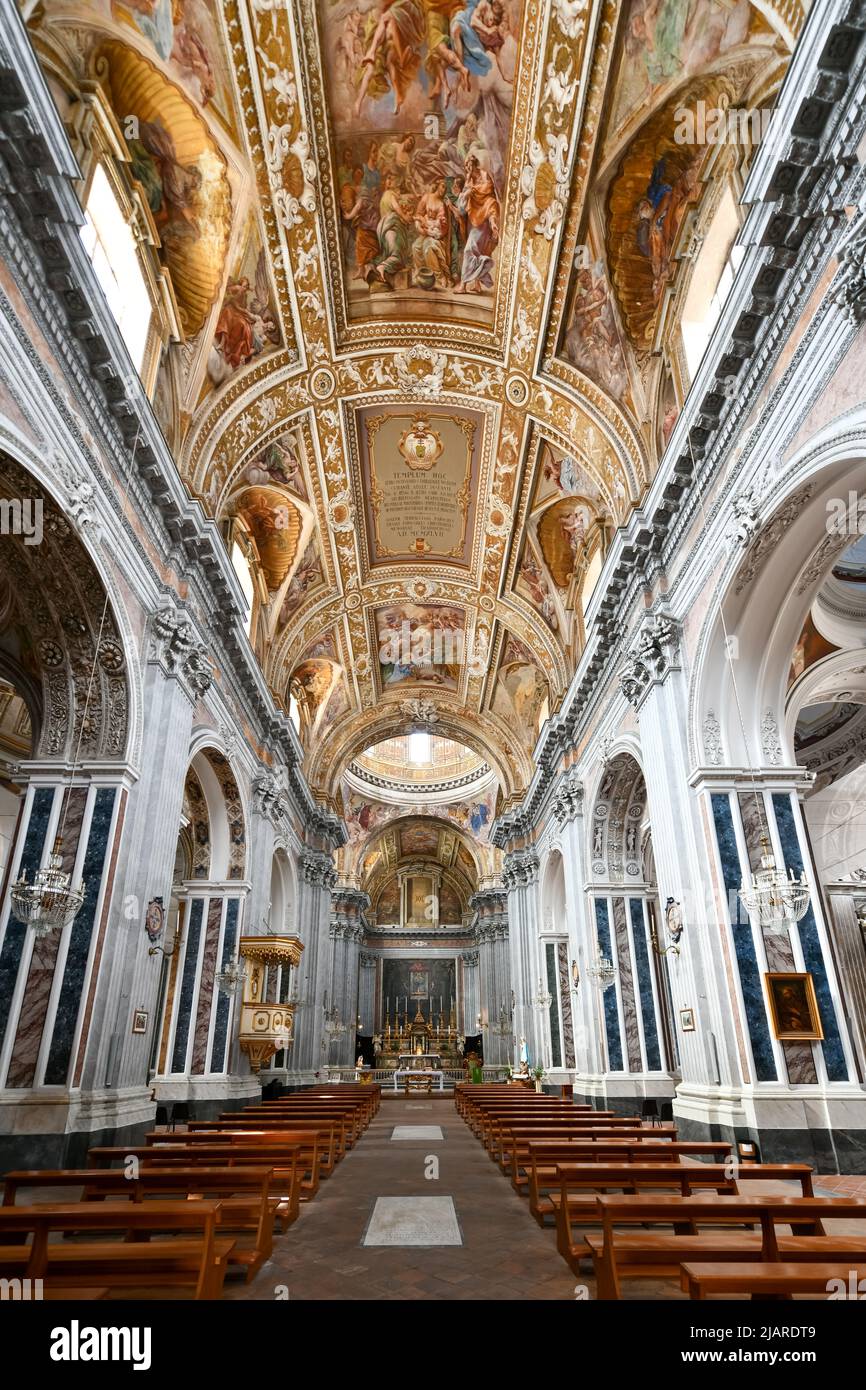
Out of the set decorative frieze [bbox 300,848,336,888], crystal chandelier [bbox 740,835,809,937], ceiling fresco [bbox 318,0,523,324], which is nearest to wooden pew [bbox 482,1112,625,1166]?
crystal chandelier [bbox 740,835,809,937]

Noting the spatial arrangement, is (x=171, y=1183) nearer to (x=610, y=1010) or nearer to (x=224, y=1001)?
(x=224, y=1001)

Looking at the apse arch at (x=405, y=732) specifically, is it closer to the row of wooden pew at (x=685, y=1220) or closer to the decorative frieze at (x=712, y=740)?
the decorative frieze at (x=712, y=740)

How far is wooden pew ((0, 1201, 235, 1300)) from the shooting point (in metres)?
3.30

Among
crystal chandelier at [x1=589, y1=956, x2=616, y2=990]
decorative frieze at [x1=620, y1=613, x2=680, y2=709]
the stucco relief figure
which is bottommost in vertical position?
crystal chandelier at [x1=589, y1=956, x2=616, y2=990]

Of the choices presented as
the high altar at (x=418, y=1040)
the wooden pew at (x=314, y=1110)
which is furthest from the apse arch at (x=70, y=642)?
the high altar at (x=418, y=1040)

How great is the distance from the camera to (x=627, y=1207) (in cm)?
393

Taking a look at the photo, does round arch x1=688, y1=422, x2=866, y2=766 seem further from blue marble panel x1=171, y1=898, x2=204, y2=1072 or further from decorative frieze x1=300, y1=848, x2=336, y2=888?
decorative frieze x1=300, y1=848, x2=336, y2=888

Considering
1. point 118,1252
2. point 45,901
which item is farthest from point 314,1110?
point 118,1252

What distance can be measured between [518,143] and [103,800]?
10.5 m

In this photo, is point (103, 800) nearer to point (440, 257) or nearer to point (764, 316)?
point (764, 316)

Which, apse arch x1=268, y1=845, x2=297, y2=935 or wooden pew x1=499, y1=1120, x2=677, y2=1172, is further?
apse arch x1=268, y1=845, x2=297, y2=935

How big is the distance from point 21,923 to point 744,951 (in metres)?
8.39

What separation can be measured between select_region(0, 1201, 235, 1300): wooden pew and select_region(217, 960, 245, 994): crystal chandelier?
35.9ft

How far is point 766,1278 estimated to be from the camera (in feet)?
9.29
